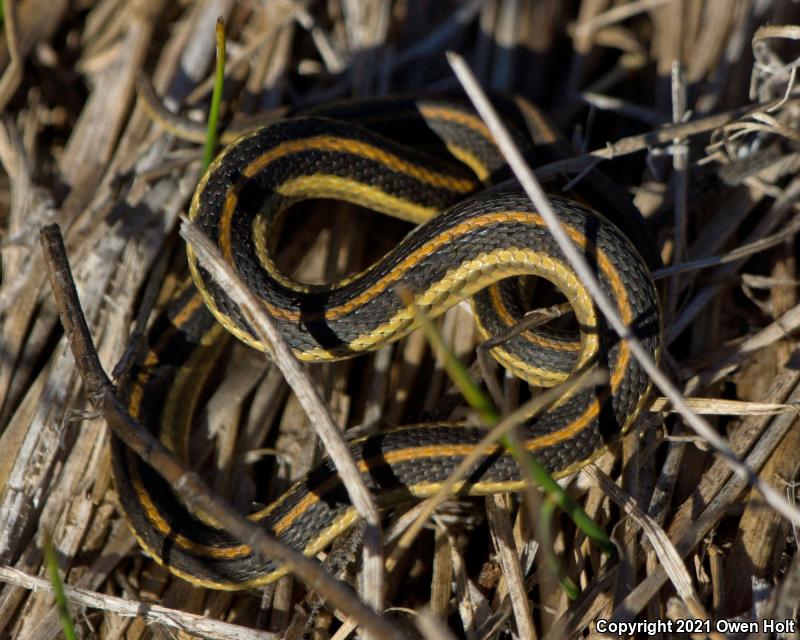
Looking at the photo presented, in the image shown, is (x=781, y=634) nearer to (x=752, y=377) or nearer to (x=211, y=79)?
(x=752, y=377)

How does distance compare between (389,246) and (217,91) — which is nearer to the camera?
(217,91)

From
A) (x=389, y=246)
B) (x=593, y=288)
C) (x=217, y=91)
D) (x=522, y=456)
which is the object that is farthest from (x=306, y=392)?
(x=389, y=246)

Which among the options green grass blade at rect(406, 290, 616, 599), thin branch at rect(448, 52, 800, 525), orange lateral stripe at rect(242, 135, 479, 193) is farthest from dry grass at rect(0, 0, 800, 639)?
orange lateral stripe at rect(242, 135, 479, 193)

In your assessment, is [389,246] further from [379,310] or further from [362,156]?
[379,310]

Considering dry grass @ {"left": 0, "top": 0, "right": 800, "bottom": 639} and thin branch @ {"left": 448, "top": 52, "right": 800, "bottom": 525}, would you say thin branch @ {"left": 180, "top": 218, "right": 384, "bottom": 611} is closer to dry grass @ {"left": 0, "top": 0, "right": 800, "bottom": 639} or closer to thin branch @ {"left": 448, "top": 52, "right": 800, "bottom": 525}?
dry grass @ {"left": 0, "top": 0, "right": 800, "bottom": 639}

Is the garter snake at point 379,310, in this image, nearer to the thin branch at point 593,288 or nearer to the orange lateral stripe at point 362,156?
the orange lateral stripe at point 362,156

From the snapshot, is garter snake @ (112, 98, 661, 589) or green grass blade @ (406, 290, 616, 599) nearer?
green grass blade @ (406, 290, 616, 599)

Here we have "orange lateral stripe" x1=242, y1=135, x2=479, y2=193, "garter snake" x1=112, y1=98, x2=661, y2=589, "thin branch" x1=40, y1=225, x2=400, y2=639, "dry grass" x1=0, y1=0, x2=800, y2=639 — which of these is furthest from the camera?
"orange lateral stripe" x1=242, y1=135, x2=479, y2=193
